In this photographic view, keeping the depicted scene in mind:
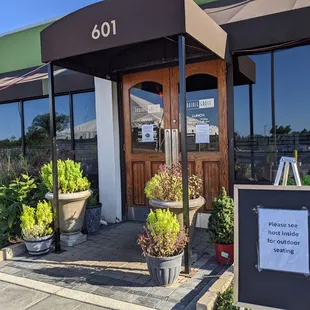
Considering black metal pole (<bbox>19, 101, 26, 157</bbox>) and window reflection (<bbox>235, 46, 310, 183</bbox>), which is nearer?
window reflection (<bbox>235, 46, 310, 183</bbox>)

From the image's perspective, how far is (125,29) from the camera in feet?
11.0

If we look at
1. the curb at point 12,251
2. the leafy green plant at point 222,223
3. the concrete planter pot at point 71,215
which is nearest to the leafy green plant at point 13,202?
the curb at point 12,251

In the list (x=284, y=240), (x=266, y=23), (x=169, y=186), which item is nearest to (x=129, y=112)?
(x=169, y=186)

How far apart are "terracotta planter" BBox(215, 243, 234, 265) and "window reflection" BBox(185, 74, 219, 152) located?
1.61 meters

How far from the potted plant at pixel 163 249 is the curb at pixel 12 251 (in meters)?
1.99

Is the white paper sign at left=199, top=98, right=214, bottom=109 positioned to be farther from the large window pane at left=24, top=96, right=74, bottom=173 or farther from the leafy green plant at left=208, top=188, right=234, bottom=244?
the large window pane at left=24, top=96, right=74, bottom=173

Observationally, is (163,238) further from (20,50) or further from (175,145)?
(20,50)

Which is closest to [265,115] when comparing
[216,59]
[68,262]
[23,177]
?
[216,59]

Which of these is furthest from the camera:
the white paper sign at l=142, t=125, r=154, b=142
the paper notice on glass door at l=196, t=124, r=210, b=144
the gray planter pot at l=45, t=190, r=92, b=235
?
the white paper sign at l=142, t=125, r=154, b=142

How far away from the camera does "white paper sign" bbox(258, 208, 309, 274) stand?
6.88 feet

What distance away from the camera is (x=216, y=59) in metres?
4.59

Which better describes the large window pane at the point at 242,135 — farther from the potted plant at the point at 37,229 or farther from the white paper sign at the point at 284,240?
the potted plant at the point at 37,229

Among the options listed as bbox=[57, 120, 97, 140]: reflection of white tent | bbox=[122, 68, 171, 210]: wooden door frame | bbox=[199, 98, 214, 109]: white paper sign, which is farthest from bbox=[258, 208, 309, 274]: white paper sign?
bbox=[57, 120, 97, 140]: reflection of white tent

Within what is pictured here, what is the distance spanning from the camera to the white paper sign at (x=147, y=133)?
5.23 metres
